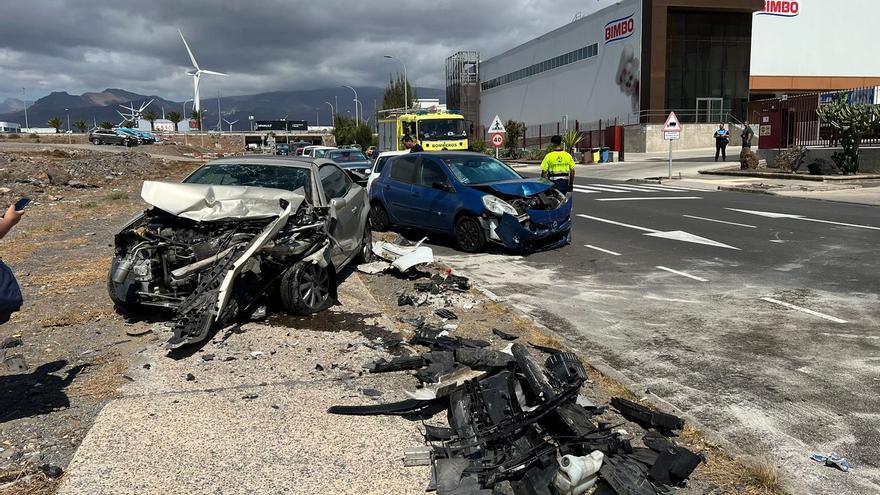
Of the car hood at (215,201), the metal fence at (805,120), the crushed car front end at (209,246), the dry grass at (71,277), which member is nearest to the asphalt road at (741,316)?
the crushed car front end at (209,246)

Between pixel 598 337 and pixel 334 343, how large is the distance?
8.11ft

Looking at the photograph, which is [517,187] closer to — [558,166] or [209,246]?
[558,166]

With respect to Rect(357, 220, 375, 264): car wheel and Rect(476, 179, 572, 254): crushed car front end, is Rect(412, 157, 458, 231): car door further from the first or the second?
Rect(357, 220, 375, 264): car wheel

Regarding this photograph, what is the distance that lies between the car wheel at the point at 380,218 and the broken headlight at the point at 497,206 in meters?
2.98

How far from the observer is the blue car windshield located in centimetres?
1088

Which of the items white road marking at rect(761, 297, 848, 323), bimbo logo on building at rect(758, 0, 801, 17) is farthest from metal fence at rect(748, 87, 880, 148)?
bimbo logo on building at rect(758, 0, 801, 17)

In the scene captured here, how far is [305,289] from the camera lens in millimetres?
6355

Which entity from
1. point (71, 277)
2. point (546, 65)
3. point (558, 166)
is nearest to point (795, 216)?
point (558, 166)

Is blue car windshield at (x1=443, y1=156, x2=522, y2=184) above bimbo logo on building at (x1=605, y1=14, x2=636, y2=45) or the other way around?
the other way around

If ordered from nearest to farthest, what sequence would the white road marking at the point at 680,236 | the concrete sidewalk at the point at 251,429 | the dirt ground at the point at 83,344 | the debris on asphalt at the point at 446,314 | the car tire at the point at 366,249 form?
the concrete sidewalk at the point at 251,429 → the dirt ground at the point at 83,344 → the debris on asphalt at the point at 446,314 → the car tire at the point at 366,249 → the white road marking at the point at 680,236

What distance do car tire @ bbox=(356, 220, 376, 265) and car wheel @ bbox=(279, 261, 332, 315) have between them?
234cm

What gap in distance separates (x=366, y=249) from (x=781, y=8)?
179 feet

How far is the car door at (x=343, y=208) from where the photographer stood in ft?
24.8

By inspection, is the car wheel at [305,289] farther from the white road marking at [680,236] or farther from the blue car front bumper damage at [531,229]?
the white road marking at [680,236]
